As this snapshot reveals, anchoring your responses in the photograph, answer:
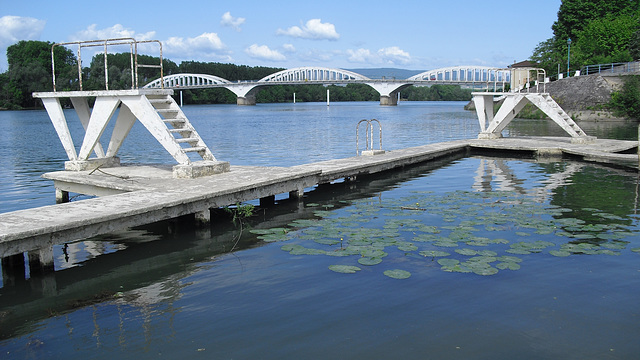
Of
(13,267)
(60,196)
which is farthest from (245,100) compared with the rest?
(13,267)

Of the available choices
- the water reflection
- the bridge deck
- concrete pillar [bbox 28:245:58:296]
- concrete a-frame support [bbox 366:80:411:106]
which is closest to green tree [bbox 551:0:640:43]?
concrete a-frame support [bbox 366:80:411:106]

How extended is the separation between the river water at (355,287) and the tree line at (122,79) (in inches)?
2099

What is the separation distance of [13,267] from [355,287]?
4.51 meters

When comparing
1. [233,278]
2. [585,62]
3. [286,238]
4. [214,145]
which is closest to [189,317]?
[233,278]

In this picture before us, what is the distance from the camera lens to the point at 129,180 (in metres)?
10.8

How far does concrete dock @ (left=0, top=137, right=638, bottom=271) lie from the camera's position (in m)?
7.10

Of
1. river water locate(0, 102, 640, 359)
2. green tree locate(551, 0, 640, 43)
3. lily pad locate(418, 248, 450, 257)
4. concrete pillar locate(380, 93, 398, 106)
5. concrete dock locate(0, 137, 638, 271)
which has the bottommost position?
river water locate(0, 102, 640, 359)

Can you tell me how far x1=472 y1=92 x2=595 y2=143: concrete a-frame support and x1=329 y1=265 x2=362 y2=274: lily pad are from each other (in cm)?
1572

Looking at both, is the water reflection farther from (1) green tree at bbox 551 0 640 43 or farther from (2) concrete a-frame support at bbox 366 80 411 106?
(2) concrete a-frame support at bbox 366 80 411 106

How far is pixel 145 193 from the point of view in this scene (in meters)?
9.28

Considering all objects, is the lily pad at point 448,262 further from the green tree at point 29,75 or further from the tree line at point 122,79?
the green tree at point 29,75

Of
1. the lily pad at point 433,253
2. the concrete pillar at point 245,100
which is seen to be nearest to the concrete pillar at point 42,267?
the lily pad at point 433,253

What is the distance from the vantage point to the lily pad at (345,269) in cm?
690

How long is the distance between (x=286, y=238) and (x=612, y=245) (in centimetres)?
471
